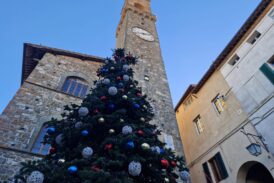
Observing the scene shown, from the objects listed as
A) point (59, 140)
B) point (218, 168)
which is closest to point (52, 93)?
A: point (59, 140)

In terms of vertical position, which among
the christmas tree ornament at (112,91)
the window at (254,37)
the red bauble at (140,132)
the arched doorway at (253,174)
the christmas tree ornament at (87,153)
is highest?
the window at (254,37)

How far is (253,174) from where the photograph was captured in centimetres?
884

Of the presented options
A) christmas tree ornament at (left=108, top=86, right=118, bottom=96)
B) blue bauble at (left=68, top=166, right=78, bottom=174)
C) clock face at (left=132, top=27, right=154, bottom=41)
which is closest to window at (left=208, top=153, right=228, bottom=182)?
christmas tree ornament at (left=108, top=86, right=118, bottom=96)

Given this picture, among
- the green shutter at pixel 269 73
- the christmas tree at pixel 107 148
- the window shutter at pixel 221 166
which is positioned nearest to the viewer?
the christmas tree at pixel 107 148

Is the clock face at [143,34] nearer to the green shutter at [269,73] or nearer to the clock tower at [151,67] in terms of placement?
the clock tower at [151,67]

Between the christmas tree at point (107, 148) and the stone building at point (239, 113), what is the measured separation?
5.12 meters

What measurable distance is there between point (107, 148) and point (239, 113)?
8229 mm

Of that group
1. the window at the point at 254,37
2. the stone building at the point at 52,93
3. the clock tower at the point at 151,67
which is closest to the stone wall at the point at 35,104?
the stone building at the point at 52,93

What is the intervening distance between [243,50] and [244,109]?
319 centimetres

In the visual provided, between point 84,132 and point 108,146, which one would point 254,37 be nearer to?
point 108,146

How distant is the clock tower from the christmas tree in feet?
7.94

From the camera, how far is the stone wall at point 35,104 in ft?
21.1

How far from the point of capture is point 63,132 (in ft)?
13.0

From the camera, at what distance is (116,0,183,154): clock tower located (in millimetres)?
8989
